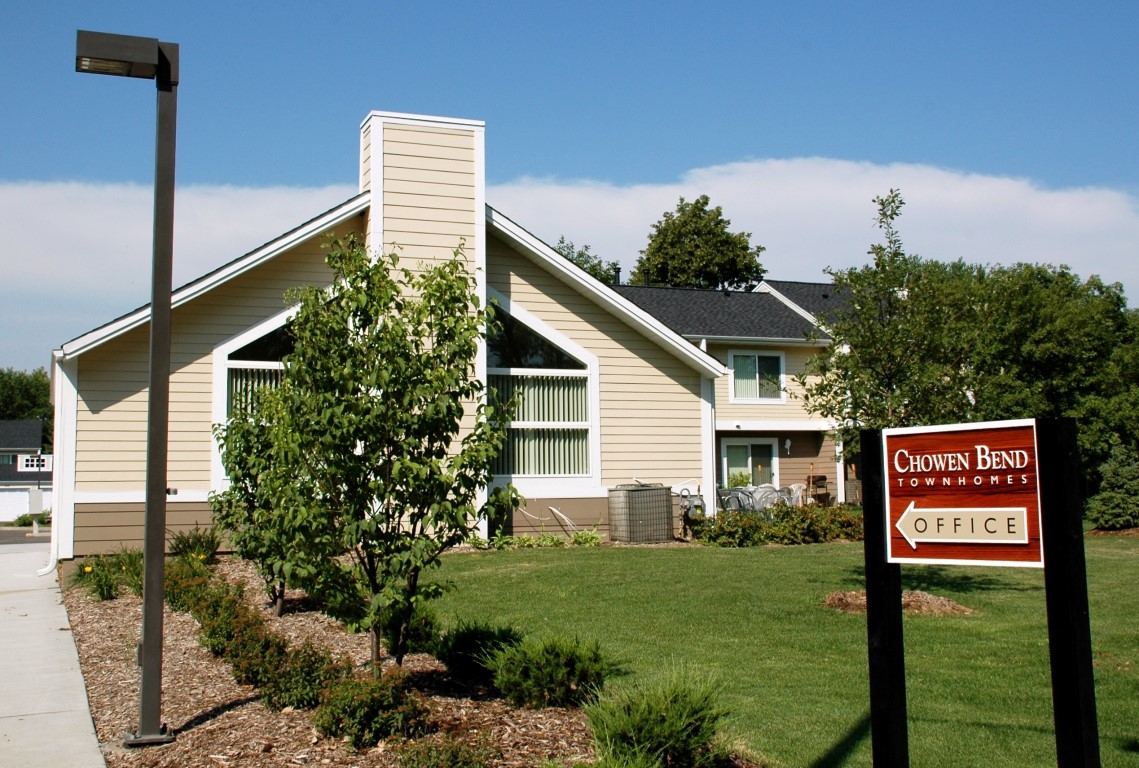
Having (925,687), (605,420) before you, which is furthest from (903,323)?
(605,420)

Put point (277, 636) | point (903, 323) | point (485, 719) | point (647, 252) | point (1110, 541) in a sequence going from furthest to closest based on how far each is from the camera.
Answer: point (647, 252)
point (1110, 541)
point (903, 323)
point (277, 636)
point (485, 719)

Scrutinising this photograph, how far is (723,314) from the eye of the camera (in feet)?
99.5

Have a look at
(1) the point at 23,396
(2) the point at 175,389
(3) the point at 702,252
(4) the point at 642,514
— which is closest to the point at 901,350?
(4) the point at 642,514

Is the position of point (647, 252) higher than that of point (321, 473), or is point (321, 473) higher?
point (647, 252)

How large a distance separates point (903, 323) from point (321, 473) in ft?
22.4

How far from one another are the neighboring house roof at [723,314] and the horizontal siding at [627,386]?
9.58 metres

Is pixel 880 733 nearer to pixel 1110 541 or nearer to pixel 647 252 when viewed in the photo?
pixel 1110 541

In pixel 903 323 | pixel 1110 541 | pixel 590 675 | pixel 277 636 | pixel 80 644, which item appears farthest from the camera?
pixel 1110 541

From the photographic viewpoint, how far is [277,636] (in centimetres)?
830

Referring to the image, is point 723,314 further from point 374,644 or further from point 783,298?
point 374,644

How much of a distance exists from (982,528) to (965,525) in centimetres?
7

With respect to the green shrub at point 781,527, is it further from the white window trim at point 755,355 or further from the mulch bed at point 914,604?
the white window trim at point 755,355

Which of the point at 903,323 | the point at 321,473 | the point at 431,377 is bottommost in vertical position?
the point at 321,473

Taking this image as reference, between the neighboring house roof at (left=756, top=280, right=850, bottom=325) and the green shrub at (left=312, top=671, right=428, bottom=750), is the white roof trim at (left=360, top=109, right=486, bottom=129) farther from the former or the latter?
the neighboring house roof at (left=756, top=280, right=850, bottom=325)
